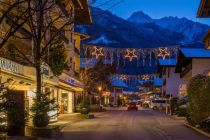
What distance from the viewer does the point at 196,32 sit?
183000 millimetres

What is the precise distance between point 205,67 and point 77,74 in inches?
713

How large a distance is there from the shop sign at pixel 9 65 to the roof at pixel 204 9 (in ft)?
31.2

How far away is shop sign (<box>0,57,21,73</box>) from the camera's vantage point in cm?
2121

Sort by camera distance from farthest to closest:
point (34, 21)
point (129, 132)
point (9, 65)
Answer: point (129, 132), point (34, 21), point (9, 65)

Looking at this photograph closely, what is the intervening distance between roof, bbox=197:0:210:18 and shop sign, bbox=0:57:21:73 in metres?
9.52

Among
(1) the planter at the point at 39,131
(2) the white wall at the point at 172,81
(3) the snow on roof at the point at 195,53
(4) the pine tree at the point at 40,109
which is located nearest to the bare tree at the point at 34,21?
(4) the pine tree at the point at 40,109

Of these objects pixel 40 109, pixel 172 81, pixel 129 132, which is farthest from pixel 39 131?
pixel 172 81

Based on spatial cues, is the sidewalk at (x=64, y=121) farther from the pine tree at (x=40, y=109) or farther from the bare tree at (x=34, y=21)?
the pine tree at (x=40, y=109)

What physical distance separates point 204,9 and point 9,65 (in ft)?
32.1

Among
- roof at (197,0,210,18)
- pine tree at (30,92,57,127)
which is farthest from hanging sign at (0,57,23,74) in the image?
roof at (197,0,210,18)

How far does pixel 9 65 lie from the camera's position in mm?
22562

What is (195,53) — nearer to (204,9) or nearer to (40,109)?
(204,9)

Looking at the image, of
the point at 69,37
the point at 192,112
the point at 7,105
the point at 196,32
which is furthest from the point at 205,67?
the point at 196,32

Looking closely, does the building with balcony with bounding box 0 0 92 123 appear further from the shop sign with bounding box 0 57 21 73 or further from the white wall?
the white wall
